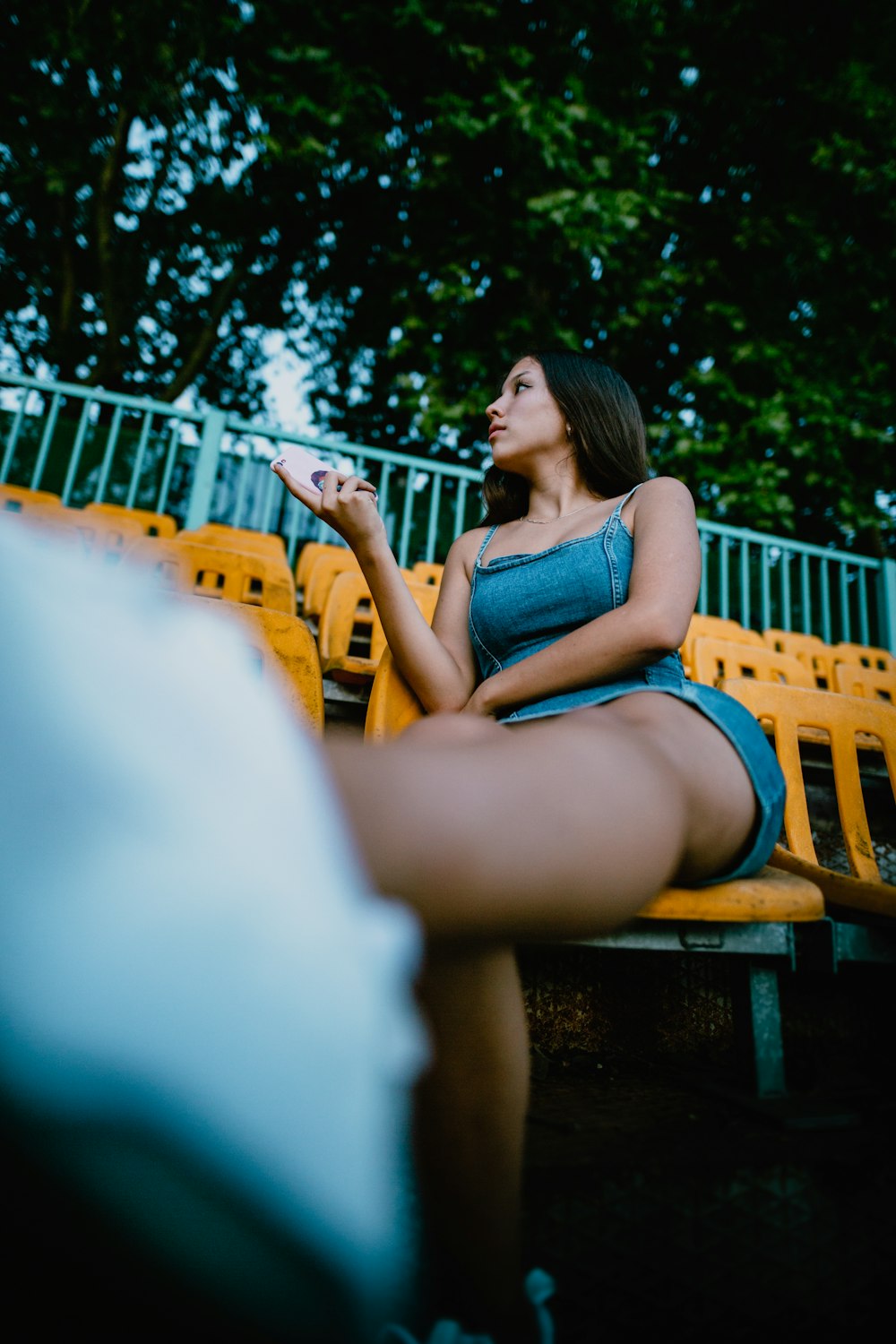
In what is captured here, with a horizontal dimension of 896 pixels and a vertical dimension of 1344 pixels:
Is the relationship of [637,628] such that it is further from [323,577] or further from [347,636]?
[323,577]

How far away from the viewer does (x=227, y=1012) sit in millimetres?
499

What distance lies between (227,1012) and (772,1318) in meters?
0.74

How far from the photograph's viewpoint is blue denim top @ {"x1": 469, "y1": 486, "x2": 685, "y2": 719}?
124 centimetres

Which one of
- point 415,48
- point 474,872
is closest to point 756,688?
point 474,872

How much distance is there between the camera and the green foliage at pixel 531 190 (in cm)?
595

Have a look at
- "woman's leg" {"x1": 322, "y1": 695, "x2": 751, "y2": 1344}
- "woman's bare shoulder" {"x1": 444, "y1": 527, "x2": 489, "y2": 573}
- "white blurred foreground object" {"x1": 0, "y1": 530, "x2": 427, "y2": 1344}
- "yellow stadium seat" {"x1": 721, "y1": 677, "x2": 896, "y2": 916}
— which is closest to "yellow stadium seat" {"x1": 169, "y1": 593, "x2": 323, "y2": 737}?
"woman's bare shoulder" {"x1": 444, "y1": 527, "x2": 489, "y2": 573}

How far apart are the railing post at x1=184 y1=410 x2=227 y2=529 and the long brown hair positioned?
3.91m

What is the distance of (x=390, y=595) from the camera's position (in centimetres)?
127

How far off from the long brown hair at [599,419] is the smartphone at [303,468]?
50cm

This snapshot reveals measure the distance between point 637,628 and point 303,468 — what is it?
0.64 metres

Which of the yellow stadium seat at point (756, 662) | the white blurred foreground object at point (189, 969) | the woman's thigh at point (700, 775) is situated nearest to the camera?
the white blurred foreground object at point (189, 969)

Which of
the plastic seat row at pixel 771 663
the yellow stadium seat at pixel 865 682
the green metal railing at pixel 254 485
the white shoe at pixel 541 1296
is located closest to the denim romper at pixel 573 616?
the white shoe at pixel 541 1296

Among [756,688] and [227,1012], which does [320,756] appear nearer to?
[227,1012]

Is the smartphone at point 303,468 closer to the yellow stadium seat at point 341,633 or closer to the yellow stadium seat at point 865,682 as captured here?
the yellow stadium seat at point 341,633
